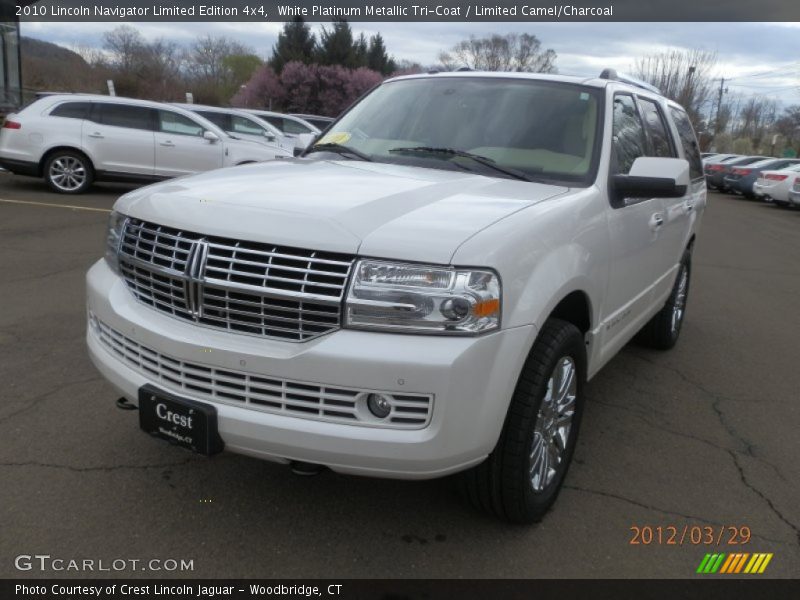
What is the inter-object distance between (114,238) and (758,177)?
962 inches

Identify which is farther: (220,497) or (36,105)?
(36,105)

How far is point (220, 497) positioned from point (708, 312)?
18.6 ft

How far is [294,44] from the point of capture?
187 ft

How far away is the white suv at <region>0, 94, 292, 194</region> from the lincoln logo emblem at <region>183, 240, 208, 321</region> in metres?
11.1

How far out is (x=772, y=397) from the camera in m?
4.84

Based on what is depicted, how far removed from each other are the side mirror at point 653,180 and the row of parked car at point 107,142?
30.9 feet

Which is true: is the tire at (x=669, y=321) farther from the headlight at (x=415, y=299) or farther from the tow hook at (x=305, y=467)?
the tow hook at (x=305, y=467)

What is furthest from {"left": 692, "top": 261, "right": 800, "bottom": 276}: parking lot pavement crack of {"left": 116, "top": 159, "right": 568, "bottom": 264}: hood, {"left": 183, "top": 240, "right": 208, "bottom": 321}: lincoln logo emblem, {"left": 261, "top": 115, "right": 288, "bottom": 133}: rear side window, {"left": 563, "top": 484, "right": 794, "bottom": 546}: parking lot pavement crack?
{"left": 261, "top": 115, "right": 288, "bottom": 133}: rear side window

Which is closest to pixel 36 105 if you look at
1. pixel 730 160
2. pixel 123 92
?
pixel 730 160

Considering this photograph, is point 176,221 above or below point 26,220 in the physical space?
above

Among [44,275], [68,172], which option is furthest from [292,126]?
[44,275]

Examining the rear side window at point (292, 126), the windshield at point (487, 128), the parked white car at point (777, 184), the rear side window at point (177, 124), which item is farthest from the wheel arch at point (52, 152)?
the parked white car at point (777, 184)

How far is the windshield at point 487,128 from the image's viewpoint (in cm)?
362
